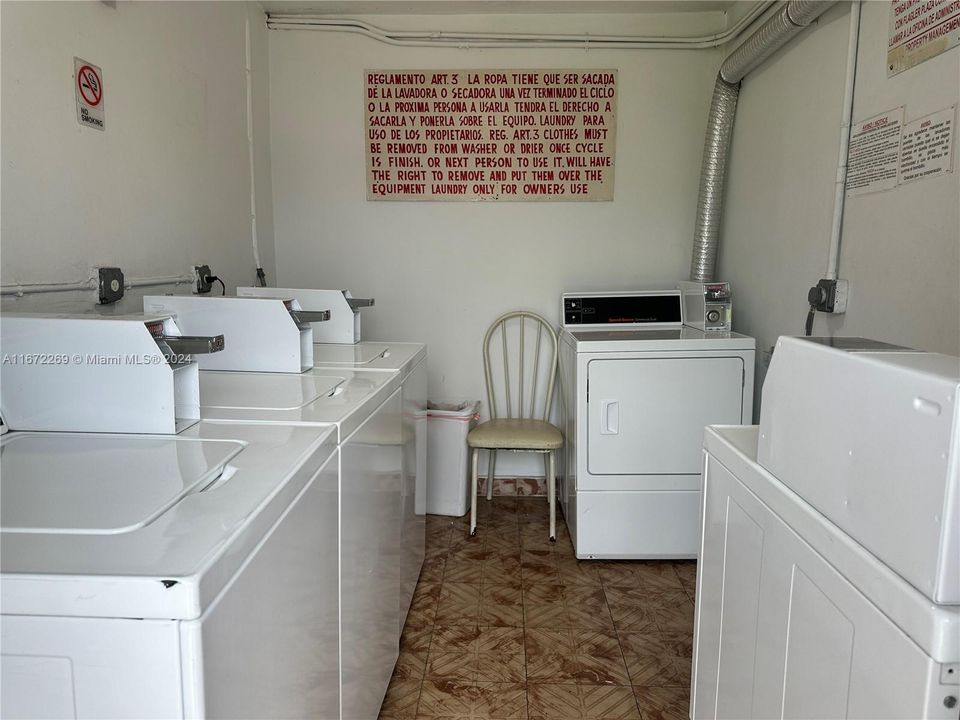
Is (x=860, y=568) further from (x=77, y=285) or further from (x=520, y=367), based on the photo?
(x=520, y=367)

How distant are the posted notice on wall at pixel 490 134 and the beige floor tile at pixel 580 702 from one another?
2.22 meters

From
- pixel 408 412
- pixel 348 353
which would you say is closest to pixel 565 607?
pixel 408 412

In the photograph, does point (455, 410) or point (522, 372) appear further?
point (522, 372)

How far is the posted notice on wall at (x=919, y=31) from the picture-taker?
1593 mm

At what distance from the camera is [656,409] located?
104 inches

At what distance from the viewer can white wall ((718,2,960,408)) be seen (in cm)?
165

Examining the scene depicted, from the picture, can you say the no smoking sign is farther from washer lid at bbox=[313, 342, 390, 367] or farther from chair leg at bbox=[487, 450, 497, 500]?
chair leg at bbox=[487, 450, 497, 500]

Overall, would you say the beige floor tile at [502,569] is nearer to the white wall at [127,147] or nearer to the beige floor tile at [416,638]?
the beige floor tile at [416,638]

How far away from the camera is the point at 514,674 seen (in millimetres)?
1999

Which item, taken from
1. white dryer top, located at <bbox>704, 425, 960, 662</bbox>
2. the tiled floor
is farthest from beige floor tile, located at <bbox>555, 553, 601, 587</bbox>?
white dryer top, located at <bbox>704, 425, 960, 662</bbox>

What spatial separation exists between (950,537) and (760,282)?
7.35ft

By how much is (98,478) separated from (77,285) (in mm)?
1024

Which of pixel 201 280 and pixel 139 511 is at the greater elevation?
pixel 201 280

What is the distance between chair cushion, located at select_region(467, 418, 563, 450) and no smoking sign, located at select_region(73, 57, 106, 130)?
1.81 metres
